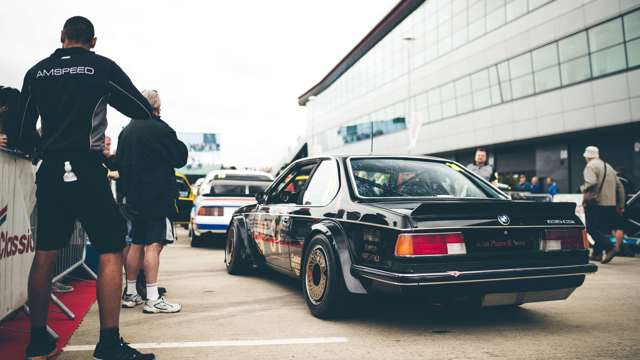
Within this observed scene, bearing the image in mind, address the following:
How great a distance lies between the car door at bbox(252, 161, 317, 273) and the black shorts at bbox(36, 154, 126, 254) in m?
2.44

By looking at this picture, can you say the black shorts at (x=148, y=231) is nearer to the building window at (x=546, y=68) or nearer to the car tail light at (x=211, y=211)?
the car tail light at (x=211, y=211)

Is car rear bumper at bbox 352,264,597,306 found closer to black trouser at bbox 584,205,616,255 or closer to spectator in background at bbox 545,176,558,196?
black trouser at bbox 584,205,616,255

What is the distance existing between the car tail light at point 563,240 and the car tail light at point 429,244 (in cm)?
76

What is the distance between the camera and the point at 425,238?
4.00m

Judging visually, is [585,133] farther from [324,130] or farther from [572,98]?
[324,130]

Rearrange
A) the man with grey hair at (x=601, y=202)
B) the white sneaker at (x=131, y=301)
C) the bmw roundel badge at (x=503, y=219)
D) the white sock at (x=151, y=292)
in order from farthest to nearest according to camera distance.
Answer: the man with grey hair at (x=601, y=202) → the white sneaker at (x=131, y=301) → the white sock at (x=151, y=292) → the bmw roundel badge at (x=503, y=219)

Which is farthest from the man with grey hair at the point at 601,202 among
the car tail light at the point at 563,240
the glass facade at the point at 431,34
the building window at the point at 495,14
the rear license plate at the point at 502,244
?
the building window at the point at 495,14

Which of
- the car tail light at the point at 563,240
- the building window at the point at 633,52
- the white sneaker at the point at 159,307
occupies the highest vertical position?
the building window at the point at 633,52

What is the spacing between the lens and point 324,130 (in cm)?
6044

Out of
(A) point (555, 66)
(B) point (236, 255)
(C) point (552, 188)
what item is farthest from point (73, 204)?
(A) point (555, 66)

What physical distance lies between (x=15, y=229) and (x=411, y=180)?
3.22m

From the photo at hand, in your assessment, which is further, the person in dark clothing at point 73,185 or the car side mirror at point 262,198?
the car side mirror at point 262,198

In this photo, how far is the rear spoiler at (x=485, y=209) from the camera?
4070 mm

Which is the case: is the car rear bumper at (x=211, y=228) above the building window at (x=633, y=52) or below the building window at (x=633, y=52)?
below
